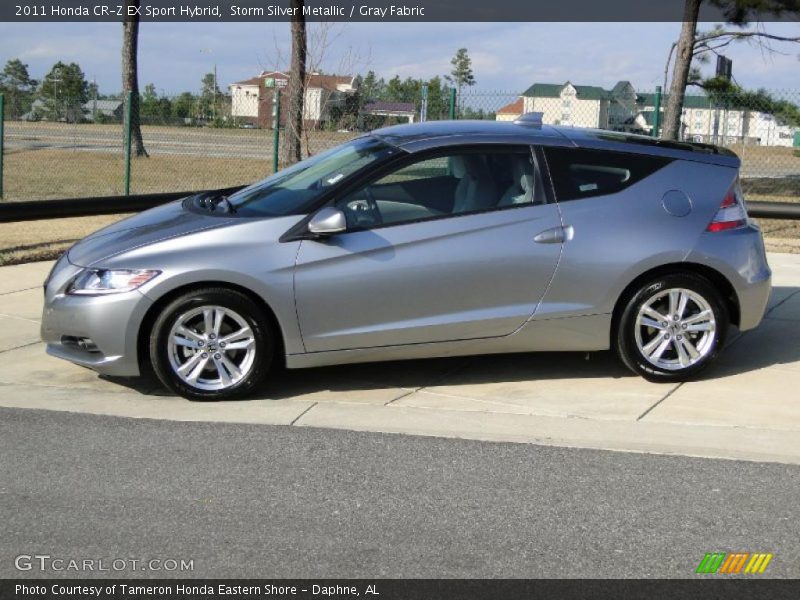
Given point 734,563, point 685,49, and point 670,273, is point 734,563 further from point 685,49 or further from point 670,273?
point 685,49

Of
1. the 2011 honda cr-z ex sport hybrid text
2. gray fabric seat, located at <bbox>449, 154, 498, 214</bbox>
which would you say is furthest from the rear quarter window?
gray fabric seat, located at <bbox>449, 154, 498, 214</bbox>

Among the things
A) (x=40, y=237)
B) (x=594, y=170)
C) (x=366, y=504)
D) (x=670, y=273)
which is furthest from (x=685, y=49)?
(x=366, y=504)

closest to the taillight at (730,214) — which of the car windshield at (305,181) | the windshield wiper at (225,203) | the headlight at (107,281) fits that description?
the car windshield at (305,181)

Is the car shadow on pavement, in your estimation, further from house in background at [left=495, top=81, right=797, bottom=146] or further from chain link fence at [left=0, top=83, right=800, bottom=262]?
house in background at [left=495, top=81, right=797, bottom=146]

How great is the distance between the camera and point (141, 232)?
6574mm

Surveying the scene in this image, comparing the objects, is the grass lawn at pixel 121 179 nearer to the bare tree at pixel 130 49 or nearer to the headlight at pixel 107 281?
the bare tree at pixel 130 49

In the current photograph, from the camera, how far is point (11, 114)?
71.9 ft

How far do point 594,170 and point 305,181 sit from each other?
1880 millimetres

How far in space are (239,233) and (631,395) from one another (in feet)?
8.58

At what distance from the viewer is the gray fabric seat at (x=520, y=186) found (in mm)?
6672

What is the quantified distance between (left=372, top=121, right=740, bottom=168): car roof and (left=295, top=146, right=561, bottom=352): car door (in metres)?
0.19

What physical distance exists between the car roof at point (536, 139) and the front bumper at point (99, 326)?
1.99 meters

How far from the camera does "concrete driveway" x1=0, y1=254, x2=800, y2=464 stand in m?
5.87
